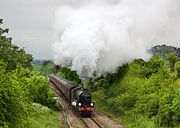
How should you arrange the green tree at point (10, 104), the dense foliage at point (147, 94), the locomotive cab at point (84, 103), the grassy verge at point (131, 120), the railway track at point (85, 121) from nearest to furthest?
the green tree at point (10, 104) → the dense foliage at point (147, 94) → the grassy verge at point (131, 120) → the railway track at point (85, 121) → the locomotive cab at point (84, 103)

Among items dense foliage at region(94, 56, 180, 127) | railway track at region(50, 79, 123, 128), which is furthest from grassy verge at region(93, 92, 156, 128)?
railway track at region(50, 79, 123, 128)

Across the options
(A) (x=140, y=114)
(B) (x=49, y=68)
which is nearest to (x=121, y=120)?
(A) (x=140, y=114)

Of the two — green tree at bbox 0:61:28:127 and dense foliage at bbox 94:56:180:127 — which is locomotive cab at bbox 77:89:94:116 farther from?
green tree at bbox 0:61:28:127

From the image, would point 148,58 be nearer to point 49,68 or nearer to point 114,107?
point 114,107

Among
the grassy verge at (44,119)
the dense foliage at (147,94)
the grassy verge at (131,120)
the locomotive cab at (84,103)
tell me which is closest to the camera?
the dense foliage at (147,94)

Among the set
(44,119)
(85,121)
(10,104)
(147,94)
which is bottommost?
(10,104)

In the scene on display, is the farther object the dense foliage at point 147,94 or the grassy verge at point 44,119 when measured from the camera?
the grassy verge at point 44,119

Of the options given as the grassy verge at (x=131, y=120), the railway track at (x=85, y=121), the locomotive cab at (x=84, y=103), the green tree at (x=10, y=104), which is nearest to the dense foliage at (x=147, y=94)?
the grassy verge at (x=131, y=120)

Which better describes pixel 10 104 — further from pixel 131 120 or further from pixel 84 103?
pixel 84 103

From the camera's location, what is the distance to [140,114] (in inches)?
1141

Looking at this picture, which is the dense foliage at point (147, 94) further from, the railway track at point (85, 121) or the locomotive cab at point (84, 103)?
the locomotive cab at point (84, 103)

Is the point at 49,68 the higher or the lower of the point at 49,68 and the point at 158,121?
the higher

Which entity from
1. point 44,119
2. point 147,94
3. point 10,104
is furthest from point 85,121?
point 10,104

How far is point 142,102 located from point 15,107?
15372 millimetres
